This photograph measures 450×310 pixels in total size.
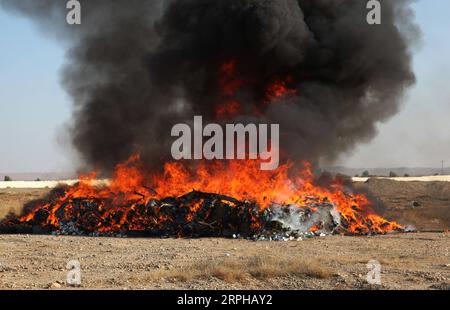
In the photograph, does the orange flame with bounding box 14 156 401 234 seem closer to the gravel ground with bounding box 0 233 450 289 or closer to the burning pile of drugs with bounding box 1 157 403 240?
the burning pile of drugs with bounding box 1 157 403 240

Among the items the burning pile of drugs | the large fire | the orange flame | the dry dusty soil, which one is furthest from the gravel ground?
the orange flame

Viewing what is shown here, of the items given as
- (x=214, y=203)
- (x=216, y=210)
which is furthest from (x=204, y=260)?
(x=214, y=203)

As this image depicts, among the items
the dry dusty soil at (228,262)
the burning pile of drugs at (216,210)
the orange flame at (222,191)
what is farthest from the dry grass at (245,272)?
the orange flame at (222,191)

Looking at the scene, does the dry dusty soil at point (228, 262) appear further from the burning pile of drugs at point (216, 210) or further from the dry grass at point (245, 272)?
the burning pile of drugs at point (216, 210)

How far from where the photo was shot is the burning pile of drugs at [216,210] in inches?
897

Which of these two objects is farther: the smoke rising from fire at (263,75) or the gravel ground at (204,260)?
the smoke rising from fire at (263,75)

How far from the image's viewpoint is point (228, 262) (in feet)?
47.5

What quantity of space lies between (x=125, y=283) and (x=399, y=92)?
22087 millimetres

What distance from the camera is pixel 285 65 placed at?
2830 centimetres

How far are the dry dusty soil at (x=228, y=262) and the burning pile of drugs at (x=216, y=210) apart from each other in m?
1.23

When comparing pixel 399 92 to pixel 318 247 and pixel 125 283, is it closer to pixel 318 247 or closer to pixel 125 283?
pixel 318 247

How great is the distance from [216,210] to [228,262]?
29.0ft

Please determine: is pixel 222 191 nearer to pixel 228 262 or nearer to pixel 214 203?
pixel 214 203
